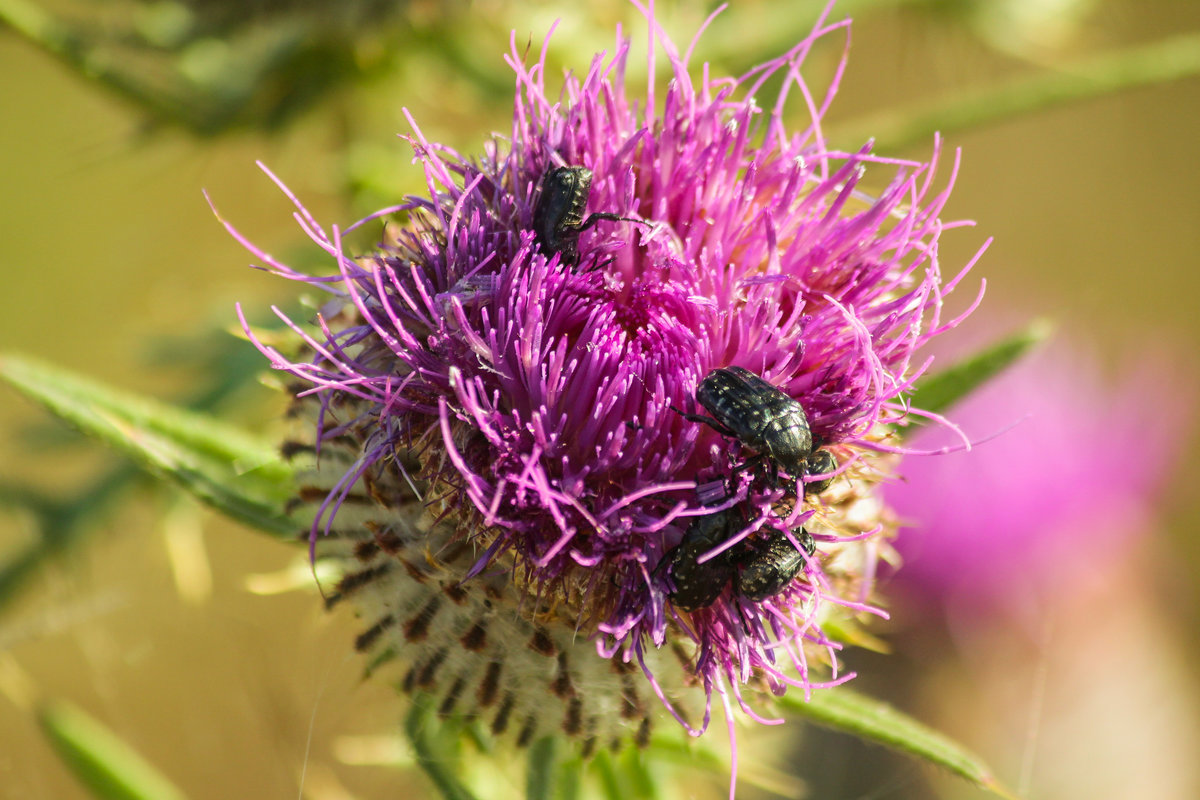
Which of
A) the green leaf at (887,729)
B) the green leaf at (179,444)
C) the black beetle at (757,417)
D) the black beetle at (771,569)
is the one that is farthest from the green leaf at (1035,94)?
the green leaf at (179,444)

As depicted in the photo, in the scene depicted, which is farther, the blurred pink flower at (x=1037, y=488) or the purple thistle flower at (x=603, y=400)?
the blurred pink flower at (x=1037, y=488)

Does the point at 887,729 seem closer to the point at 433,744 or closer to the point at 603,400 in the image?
the point at 603,400

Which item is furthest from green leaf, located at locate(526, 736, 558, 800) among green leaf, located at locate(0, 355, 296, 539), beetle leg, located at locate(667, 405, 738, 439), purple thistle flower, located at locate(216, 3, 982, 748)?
→ beetle leg, located at locate(667, 405, 738, 439)

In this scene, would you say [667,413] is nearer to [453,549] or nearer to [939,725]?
[453,549]

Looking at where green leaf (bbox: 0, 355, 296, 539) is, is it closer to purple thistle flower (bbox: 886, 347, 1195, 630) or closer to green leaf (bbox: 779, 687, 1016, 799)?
green leaf (bbox: 779, 687, 1016, 799)

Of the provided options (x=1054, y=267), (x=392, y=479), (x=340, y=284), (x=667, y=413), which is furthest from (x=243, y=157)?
(x=1054, y=267)

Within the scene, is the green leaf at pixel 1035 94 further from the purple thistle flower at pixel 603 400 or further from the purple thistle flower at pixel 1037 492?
the purple thistle flower at pixel 1037 492
